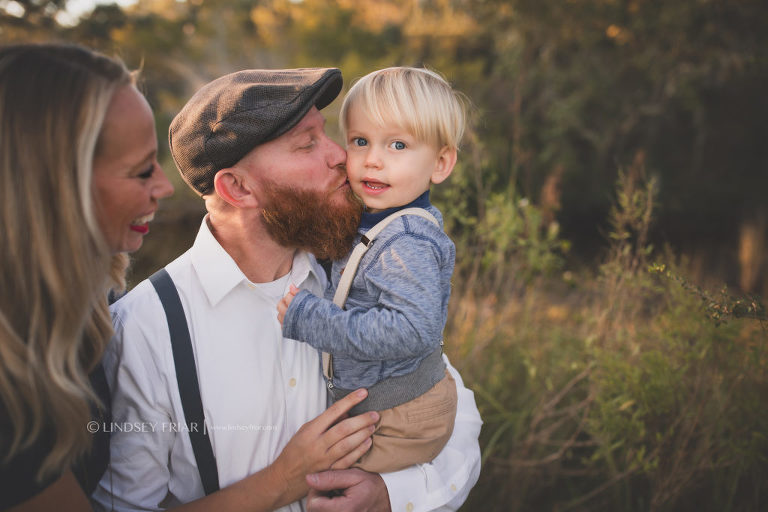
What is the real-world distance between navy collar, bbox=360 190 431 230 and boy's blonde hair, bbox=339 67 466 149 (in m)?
0.22

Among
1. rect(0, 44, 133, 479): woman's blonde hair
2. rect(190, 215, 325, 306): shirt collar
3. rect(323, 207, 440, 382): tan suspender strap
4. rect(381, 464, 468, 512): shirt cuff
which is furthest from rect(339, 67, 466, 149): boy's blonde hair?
rect(381, 464, 468, 512): shirt cuff

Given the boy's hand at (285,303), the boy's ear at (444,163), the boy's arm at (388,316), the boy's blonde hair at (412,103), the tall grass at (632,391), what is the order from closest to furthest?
the boy's arm at (388,316) < the boy's hand at (285,303) < the boy's blonde hair at (412,103) < the boy's ear at (444,163) < the tall grass at (632,391)

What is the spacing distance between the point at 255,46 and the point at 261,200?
28196mm

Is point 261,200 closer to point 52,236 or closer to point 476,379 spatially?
point 52,236

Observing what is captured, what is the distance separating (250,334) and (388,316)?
21.9 inches

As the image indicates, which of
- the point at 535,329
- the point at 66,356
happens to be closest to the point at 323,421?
the point at 66,356

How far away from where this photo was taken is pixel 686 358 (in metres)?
2.56

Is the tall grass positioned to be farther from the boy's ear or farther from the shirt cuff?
the shirt cuff

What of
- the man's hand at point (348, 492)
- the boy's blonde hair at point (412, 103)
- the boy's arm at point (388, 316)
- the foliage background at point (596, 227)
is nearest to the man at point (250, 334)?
the man's hand at point (348, 492)

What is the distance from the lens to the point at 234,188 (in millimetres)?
1932

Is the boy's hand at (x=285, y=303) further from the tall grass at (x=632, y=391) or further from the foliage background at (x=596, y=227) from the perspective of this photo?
the tall grass at (x=632, y=391)

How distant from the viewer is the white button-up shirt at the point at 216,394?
5.31 feet

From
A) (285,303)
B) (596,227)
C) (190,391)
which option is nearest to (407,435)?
(285,303)

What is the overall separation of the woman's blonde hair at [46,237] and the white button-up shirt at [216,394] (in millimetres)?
343
